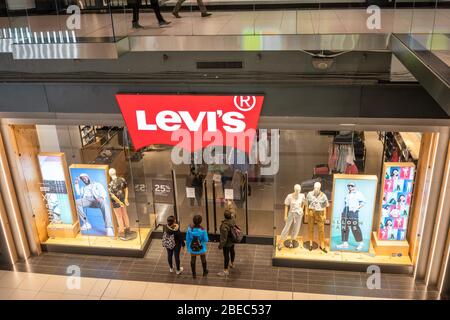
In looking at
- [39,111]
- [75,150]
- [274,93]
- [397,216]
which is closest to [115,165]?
[75,150]

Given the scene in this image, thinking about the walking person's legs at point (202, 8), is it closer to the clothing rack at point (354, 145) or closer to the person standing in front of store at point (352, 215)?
the clothing rack at point (354, 145)

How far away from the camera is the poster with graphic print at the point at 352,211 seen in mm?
7699

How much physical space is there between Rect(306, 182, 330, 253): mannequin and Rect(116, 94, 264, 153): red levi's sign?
1.36 metres

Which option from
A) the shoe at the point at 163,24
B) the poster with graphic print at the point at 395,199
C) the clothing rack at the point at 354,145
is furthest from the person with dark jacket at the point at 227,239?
the shoe at the point at 163,24

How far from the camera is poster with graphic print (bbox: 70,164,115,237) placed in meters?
8.34

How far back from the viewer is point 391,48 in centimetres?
639

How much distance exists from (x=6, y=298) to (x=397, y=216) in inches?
259

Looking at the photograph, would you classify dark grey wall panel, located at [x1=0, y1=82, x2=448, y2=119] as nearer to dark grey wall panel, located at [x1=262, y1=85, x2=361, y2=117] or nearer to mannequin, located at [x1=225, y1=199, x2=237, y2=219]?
dark grey wall panel, located at [x1=262, y1=85, x2=361, y2=117]

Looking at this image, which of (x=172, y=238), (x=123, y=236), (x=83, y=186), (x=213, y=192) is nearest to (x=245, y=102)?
(x=213, y=192)

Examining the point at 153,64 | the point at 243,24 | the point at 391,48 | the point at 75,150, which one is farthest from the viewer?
the point at 75,150

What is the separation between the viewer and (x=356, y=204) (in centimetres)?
780

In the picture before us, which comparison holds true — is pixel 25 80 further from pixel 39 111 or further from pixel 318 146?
pixel 318 146

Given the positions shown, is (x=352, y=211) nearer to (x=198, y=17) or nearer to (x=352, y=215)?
(x=352, y=215)

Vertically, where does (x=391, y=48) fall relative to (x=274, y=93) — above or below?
above
